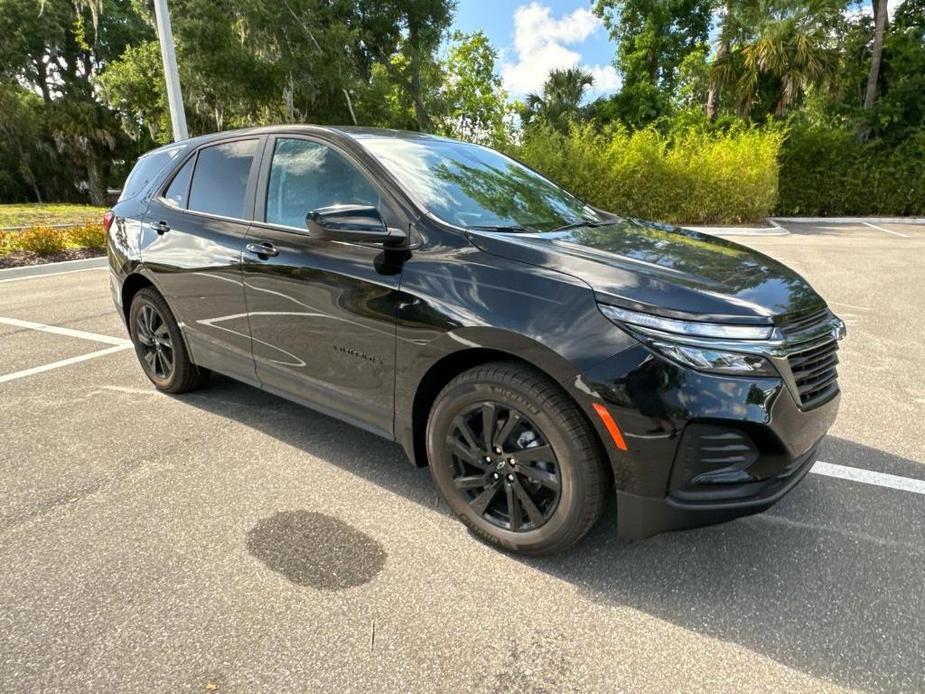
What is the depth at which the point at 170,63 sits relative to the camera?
11203 mm

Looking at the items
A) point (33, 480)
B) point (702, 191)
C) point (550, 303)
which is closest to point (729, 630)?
point (550, 303)

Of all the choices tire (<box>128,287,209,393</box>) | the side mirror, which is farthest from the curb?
the side mirror

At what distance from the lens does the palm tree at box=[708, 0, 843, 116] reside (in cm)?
1856

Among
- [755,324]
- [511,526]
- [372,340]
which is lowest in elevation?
[511,526]

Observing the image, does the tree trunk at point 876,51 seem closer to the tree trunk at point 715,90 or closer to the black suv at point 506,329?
the tree trunk at point 715,90

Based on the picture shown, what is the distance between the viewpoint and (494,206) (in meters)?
2.83

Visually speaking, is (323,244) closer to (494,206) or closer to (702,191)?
(494,206)

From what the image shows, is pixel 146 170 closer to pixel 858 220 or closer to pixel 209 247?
pixel 209 247

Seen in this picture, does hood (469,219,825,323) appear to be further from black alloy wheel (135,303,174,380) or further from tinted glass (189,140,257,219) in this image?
black alloy wheel (135,303,174,380)

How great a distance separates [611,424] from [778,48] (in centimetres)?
2173

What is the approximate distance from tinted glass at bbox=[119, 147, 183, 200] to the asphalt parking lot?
5.31ft

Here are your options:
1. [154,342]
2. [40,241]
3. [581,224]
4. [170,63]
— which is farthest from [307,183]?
[170,63]

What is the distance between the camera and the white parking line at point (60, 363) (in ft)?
14.6

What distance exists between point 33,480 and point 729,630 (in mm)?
3277
